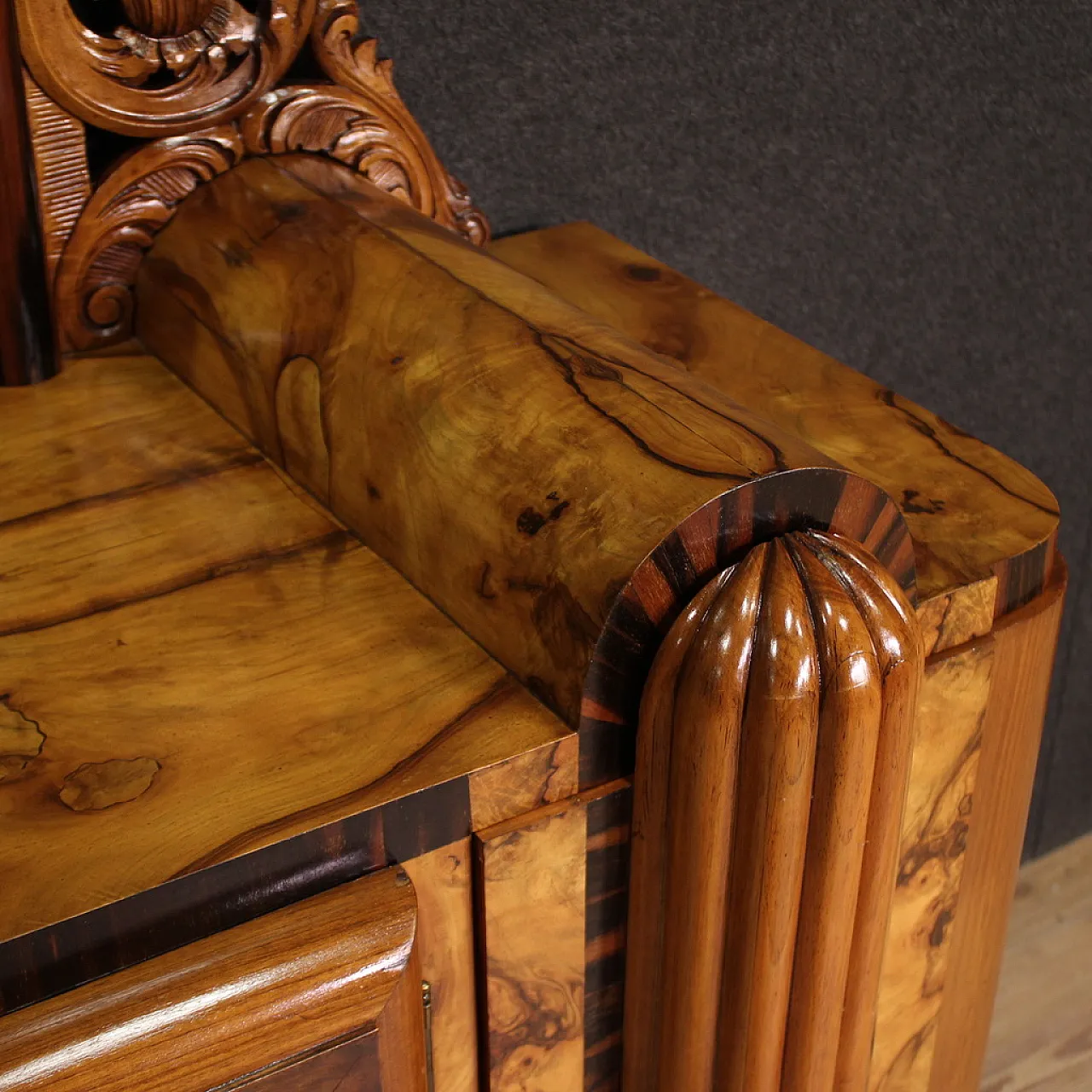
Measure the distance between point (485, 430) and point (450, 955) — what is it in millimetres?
186

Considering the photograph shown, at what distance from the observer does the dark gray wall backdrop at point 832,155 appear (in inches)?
33.0

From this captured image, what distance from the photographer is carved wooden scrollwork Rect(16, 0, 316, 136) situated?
649mm

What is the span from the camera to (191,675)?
49cm

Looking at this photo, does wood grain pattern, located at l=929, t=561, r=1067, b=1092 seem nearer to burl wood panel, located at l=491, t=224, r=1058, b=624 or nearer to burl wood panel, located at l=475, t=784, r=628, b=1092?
burl wood panel, located at l=491, t=224, r=1058, b=624

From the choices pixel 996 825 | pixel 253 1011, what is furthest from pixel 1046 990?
pixel 253 1011

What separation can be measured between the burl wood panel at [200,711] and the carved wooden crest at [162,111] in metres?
0.13

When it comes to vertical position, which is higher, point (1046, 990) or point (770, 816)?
point (770, 816)

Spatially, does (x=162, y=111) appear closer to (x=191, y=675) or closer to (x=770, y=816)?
(x=191, y=675)

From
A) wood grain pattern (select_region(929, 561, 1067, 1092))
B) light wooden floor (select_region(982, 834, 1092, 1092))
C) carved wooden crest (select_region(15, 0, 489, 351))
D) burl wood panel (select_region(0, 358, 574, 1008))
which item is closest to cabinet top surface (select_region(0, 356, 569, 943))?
burl wood panel (select_region(0, 358, 574, 1008))

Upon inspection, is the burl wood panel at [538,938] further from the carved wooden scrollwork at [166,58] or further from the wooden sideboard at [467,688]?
the carved wooden scrollwork at [166,58]

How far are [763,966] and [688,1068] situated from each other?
0.17 feet

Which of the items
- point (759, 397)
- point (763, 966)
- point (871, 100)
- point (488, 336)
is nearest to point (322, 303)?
point (488, 336)

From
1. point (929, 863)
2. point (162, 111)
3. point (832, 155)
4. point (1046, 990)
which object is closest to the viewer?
point (929, 863)

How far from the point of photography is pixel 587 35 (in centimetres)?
84
